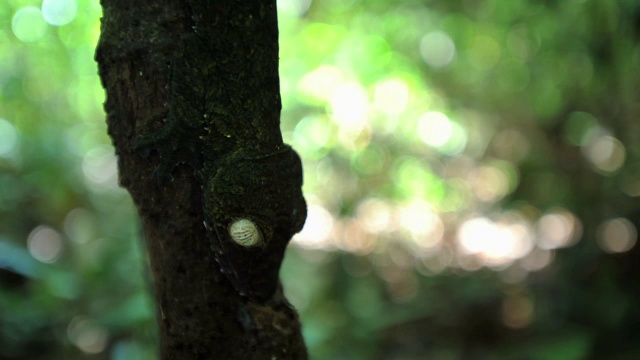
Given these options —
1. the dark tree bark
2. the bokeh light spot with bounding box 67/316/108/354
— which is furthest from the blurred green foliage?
the dark tree bark

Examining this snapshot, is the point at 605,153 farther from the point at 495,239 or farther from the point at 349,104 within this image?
the point at 349,104

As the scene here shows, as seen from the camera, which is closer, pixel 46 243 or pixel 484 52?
pixel 484 52

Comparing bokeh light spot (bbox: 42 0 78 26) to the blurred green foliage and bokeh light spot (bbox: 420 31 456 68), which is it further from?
bokeh light spot (bbox: 420 31 456 68)

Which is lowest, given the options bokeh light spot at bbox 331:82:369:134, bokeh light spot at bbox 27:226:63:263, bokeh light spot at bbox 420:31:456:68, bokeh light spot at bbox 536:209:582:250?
bokeh light spot at bbox 27:226:63:263

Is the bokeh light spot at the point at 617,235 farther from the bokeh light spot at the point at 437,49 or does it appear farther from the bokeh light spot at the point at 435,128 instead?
the bokeh light spot at the point at 437,49

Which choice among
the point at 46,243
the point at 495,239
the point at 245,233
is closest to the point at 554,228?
the point at 495,239

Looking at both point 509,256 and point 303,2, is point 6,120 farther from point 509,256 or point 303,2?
point 509,256

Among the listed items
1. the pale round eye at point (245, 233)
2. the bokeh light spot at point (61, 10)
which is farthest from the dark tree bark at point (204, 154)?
the bokeh light spot at point (61, 10)
